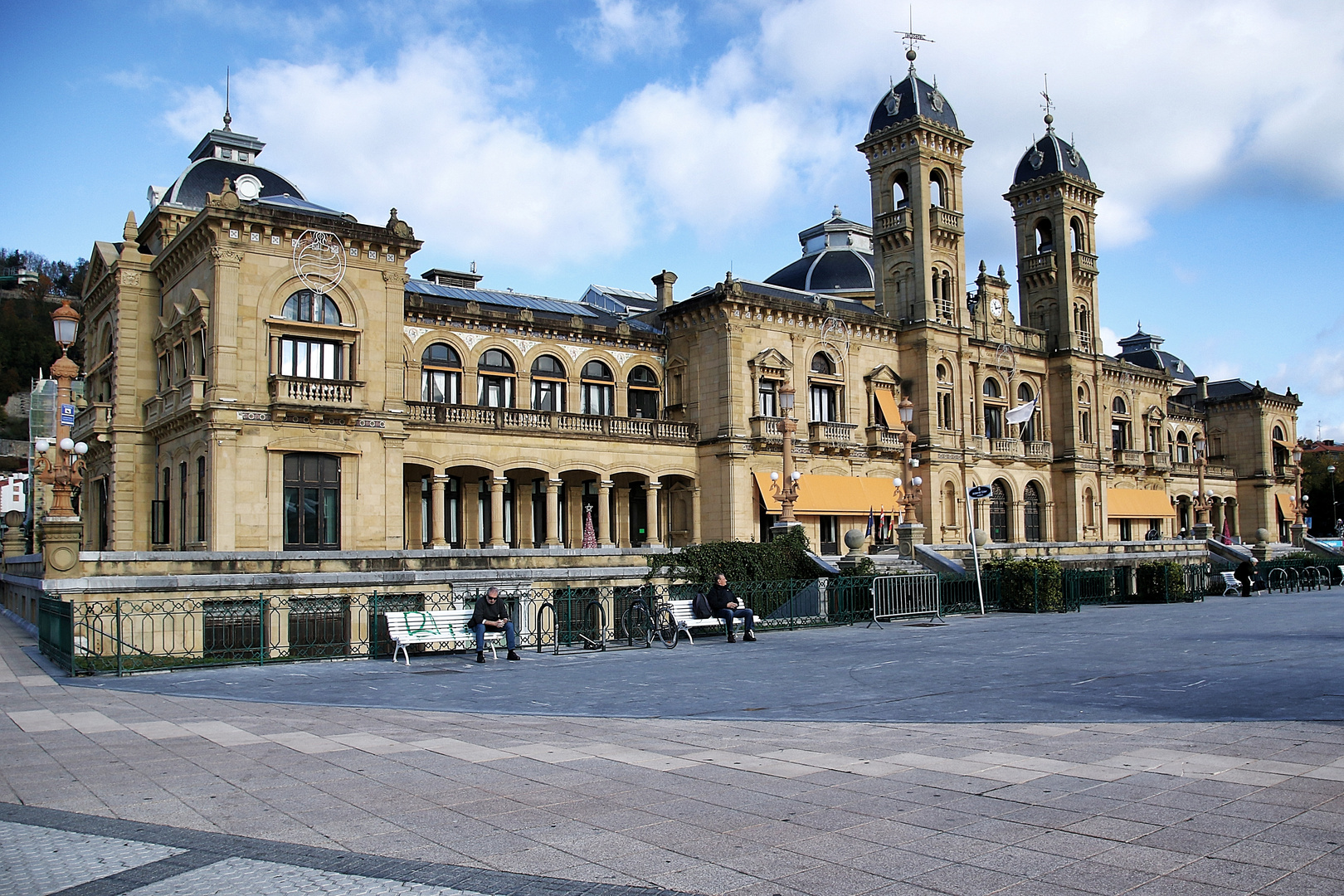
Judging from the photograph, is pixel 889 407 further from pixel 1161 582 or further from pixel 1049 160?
pixel 1049 160

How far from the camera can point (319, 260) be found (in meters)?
32.6

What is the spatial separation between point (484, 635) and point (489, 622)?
10.9 inches

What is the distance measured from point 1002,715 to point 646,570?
53.7ft

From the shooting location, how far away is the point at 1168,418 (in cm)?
7188

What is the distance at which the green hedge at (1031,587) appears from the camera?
101 feet

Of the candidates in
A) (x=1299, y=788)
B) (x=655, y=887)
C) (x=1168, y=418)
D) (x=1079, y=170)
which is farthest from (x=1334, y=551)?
(x=655, y=887)

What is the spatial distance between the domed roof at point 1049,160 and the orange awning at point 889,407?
20517mm

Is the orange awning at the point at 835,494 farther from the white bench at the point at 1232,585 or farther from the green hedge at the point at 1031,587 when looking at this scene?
the white bench at the point at 1232,585

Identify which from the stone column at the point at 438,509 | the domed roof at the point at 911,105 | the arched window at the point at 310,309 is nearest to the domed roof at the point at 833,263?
the domed roof at the point at 911,105

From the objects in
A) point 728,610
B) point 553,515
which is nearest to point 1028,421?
point 553,515

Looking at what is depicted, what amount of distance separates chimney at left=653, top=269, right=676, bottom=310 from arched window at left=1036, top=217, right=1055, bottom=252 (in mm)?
24554

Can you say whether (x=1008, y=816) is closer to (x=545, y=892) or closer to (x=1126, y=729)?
(x=545, y=892)

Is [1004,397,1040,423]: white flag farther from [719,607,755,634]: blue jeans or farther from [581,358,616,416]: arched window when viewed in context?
[719,607,755,634]: blue jeans

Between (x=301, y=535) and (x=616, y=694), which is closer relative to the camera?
(x=616, y=694)
